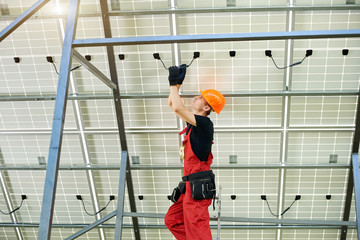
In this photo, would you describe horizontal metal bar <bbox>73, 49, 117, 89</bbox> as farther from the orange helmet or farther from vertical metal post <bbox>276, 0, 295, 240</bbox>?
vertical metal post <bbox>276, 0, 295, 240</bbox>

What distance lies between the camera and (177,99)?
3.74m

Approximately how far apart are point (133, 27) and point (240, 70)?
91.7 inches

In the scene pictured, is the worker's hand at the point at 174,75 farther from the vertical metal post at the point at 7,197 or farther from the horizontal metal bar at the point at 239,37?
the vertical metal post at the point at 7,197

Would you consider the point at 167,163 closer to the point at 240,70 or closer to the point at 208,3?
the point at 240,70

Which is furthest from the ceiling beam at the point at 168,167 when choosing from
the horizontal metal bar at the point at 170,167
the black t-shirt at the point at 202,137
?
the black t-shirt at the point at 202,137

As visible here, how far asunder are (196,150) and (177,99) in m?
0.82

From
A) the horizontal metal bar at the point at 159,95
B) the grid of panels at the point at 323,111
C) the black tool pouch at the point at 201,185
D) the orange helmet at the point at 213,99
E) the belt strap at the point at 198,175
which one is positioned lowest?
the black tool pouch at the point at 201,185

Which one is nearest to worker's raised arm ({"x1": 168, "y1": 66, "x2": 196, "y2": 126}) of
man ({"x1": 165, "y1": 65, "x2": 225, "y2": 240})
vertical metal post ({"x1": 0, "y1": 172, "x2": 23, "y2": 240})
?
man ({"x1": 165, "y1": 65, "x2": 225, "y2": 240})

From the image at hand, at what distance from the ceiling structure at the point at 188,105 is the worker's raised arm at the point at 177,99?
1.34 m

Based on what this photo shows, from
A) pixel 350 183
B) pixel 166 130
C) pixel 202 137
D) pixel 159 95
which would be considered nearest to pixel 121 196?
pixel 166 130

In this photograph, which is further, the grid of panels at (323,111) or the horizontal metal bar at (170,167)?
the horizontal metal bar at (170,167)

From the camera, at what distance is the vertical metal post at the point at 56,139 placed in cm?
300

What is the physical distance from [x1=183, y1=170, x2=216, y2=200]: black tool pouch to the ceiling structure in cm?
184

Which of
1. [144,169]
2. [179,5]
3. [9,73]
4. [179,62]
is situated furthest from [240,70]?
[9,73]
